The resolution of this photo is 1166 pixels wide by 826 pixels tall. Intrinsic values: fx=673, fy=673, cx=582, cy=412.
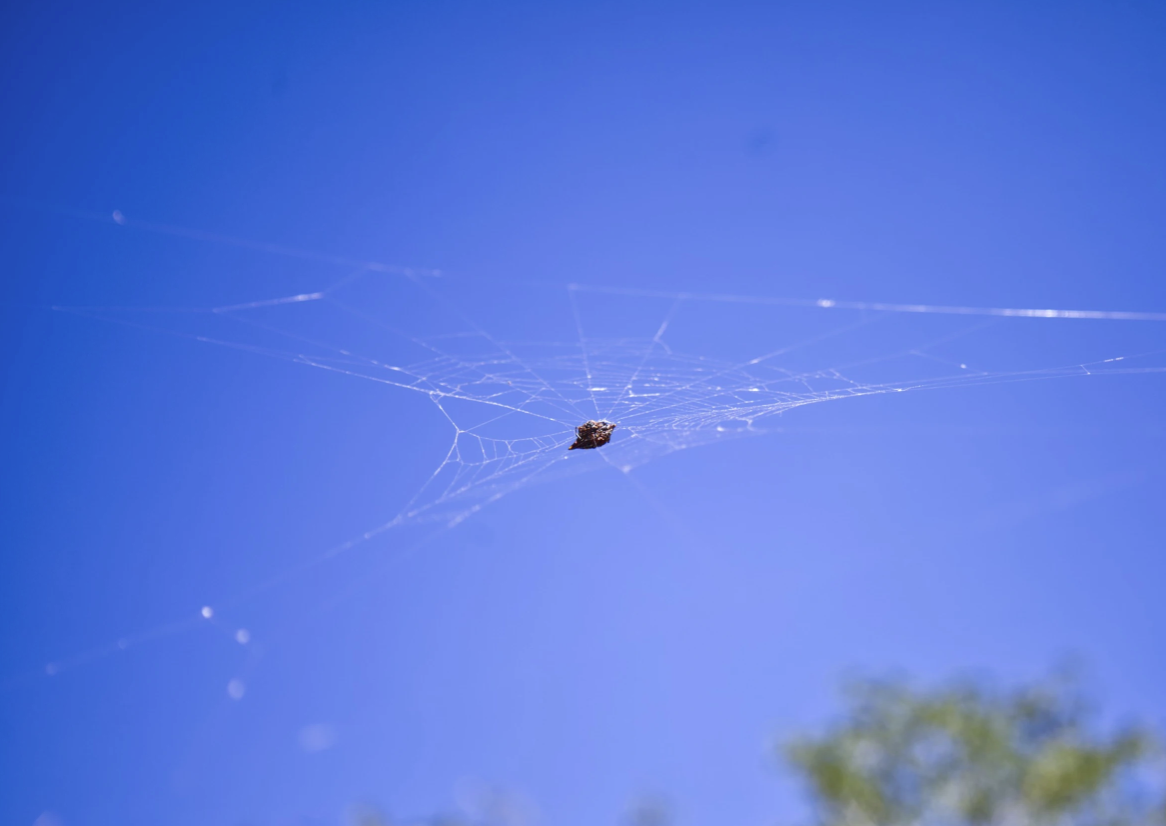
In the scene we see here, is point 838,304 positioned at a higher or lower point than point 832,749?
higher

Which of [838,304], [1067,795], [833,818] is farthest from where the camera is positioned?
[833,818]

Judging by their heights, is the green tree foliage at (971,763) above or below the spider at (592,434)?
below

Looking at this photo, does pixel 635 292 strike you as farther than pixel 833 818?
No

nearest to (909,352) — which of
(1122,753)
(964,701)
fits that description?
(964,701)

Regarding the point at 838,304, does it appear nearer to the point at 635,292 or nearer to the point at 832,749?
the point at 635,292

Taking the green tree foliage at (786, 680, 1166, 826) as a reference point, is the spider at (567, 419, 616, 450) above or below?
above

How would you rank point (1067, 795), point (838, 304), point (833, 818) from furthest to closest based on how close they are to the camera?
point (833, 818) < point (1067, 795) < point (838, 304)

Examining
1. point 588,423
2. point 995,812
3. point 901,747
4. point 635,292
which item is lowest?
point 995,812
